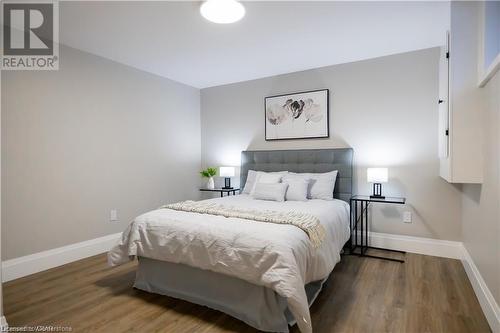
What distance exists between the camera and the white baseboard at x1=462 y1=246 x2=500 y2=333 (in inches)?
A: 68.5

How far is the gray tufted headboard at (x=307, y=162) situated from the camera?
3.52 meters

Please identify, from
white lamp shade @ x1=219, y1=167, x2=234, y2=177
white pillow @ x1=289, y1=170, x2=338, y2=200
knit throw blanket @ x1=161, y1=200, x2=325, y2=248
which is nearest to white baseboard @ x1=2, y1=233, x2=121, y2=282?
knit throw blanket @ x1=161, y1=200, x2=325, y2=248

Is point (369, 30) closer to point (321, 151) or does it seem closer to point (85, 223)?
point (321, 151)

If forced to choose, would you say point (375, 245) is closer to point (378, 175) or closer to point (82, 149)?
point (378, 175)

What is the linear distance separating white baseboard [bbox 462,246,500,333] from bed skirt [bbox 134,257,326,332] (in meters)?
1.13

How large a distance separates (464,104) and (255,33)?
2.01m

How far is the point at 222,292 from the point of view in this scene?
201 centimetres

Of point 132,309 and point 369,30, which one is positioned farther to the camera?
point 369,30

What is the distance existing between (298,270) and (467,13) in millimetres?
2456

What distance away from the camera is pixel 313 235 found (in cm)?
199

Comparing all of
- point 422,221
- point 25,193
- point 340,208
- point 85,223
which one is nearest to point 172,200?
point 85,223

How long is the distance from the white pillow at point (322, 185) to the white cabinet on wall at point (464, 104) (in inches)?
50.0

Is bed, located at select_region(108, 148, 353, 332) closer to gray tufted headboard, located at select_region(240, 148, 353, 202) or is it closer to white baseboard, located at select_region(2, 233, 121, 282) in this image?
gray tufted headboard, located at select_region(240, 148, 353, 202)

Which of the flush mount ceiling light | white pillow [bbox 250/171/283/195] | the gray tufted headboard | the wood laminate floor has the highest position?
the flush mount ceiling light
